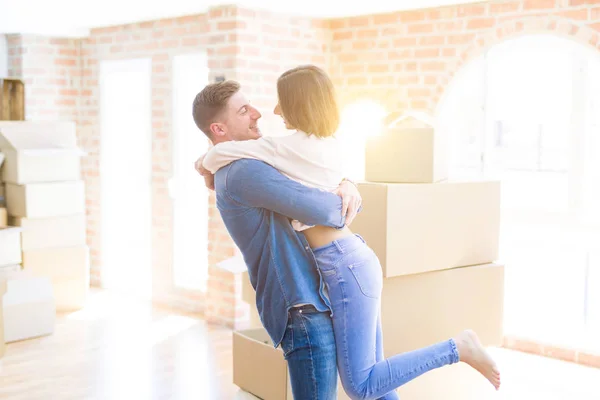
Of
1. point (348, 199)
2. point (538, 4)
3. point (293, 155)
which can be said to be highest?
point (538, 4)

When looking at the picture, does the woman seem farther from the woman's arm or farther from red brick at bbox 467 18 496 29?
red brick at bbox 467 18 496 29

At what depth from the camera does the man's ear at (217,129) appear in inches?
81.4

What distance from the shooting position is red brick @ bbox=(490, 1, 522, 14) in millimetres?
4309

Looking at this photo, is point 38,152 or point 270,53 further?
point 38,152

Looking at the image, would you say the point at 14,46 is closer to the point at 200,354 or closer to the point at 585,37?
the point at 200,354

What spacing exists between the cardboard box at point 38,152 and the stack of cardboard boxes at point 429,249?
3.17 metres

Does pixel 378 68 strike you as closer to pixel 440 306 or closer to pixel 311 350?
pixel 440 306

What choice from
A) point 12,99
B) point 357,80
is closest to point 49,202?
point 12,99

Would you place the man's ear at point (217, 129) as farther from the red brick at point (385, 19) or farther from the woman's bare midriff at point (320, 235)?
the red brick at point (385, 19)

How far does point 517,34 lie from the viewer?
4.32m

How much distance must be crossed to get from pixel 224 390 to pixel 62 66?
3.63 metres

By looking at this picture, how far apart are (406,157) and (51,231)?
11.3 feet

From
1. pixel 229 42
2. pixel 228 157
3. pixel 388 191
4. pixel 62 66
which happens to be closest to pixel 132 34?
pixel 62 66

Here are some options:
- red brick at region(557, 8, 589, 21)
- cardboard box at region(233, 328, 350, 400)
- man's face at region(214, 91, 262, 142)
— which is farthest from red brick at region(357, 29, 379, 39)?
man's face at region(214, 91, 262, 142)
